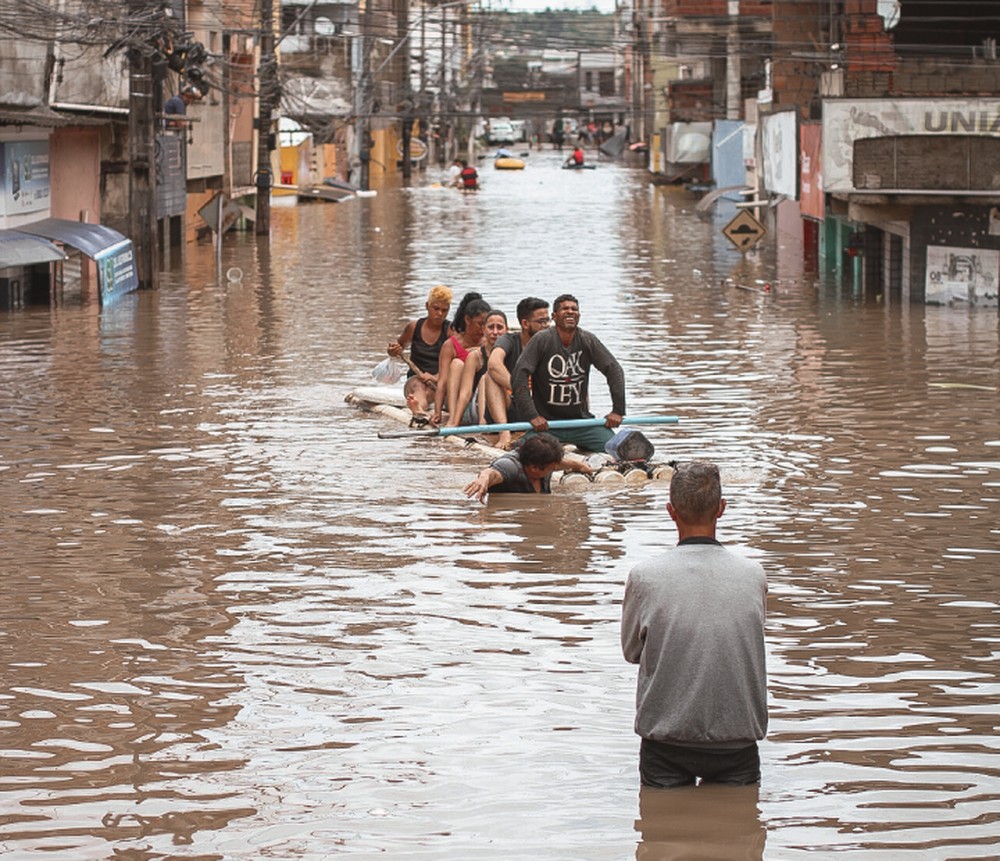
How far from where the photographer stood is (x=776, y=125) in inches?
1658

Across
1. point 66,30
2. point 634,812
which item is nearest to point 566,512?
point 634,812

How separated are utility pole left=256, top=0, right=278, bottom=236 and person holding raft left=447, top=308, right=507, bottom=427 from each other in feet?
112

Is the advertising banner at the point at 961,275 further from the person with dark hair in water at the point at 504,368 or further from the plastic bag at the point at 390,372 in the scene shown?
the person with dark hair in water at the point at 504,368

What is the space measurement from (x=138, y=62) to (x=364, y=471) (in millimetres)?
20133

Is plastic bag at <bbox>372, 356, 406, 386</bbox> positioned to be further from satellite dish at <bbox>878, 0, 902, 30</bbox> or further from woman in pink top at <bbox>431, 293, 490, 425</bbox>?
satellite dish at <bbox>878, 0, 902, 30</bbox>

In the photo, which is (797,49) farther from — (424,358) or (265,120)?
(424,358)

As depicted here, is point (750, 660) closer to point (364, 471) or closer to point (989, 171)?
point (364, 471)

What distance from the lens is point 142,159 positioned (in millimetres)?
34594

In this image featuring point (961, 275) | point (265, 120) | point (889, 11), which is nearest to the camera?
point (961, 275)

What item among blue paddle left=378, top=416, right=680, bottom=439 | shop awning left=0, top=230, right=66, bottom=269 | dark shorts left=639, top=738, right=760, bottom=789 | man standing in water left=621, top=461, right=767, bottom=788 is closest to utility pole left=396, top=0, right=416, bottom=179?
shop awning left=0, top=230, right=66, bottom=269

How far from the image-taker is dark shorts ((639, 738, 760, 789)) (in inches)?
289

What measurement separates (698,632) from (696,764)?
0.56m

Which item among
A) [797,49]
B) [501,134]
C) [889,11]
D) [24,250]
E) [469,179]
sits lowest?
[24,250]

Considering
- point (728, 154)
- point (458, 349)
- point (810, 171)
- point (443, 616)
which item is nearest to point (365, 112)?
point (728, 154)
